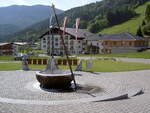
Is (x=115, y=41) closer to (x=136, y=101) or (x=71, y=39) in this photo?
(x=71, y=39)

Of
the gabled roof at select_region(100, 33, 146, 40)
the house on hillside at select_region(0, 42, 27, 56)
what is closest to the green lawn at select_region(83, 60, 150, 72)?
the gabled roof at select_region(100, 33, 146, 40)

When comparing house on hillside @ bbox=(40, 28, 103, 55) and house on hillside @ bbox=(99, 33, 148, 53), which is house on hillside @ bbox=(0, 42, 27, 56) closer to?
house on hillside @ bbox=(40, 28, 103, 55)

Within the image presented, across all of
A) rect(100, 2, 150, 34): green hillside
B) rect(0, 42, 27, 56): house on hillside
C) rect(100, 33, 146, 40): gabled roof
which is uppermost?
rect(100, 2, 150, 34): green hillside

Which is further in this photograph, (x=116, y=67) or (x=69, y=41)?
(x=69, y=41)

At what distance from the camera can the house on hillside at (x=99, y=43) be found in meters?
71.8

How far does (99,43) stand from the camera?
79688 millimetres

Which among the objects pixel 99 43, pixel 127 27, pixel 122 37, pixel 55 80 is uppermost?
pixel 127 27

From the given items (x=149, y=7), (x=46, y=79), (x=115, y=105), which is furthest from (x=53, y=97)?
(x=149, y=7)

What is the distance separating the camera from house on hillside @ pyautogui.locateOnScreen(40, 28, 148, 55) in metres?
71.8

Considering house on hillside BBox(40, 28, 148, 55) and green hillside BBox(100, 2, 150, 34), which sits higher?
green hillside BBox(100, 2, 150, 34)

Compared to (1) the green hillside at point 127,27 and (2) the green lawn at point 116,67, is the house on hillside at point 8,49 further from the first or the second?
(1) the green hillside at point 127,27

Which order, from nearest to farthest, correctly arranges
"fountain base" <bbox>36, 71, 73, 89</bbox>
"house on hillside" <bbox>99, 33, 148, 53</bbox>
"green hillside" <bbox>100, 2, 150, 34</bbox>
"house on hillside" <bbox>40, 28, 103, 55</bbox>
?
"fountain base" <bbox>36, 71, 73, 89</bbox> < "house on hillside" <bbox>99, 33, 148, 53</bbox> < "house on hillside" <bbox>40, 28, 103, 55</bbox> < "green hillside" <bbox>100, 2, 150, 34</bbox>

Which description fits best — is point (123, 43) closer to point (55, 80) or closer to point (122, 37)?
point (122, 37)

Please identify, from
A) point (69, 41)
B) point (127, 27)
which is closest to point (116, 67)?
point (69, 41)
